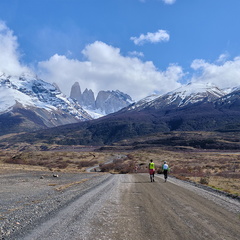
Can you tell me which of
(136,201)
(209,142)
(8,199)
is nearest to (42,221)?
(136,201)

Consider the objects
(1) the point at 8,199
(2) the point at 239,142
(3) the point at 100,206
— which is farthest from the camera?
(2) the point at 239,142

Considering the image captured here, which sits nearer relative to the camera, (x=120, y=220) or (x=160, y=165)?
(x=120, y=220)

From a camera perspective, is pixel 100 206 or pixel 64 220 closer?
pixel 64 220

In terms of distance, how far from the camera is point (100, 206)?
12.5 m

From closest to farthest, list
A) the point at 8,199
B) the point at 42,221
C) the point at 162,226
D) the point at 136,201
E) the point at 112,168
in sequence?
the point at 162,226 < the point at 42,221 < the point at 136,201 < the point at 8,199 < the point at 112,168

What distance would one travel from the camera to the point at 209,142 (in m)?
156

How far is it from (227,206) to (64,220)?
8.12 metres

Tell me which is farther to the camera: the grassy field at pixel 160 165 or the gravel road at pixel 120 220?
the grassy field at pixel 160 165

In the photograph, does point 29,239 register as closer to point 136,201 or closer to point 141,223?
point 141,223

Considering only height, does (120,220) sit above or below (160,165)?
above

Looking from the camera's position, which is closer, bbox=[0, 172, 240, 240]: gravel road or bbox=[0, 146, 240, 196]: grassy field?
bbox=[0, 172, 240, 240]: gravel road

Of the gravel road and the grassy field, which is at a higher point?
the gravel road

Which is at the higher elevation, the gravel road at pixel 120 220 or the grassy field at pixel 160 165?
the gravel road at pixel 120 220

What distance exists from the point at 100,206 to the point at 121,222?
11.0ft
